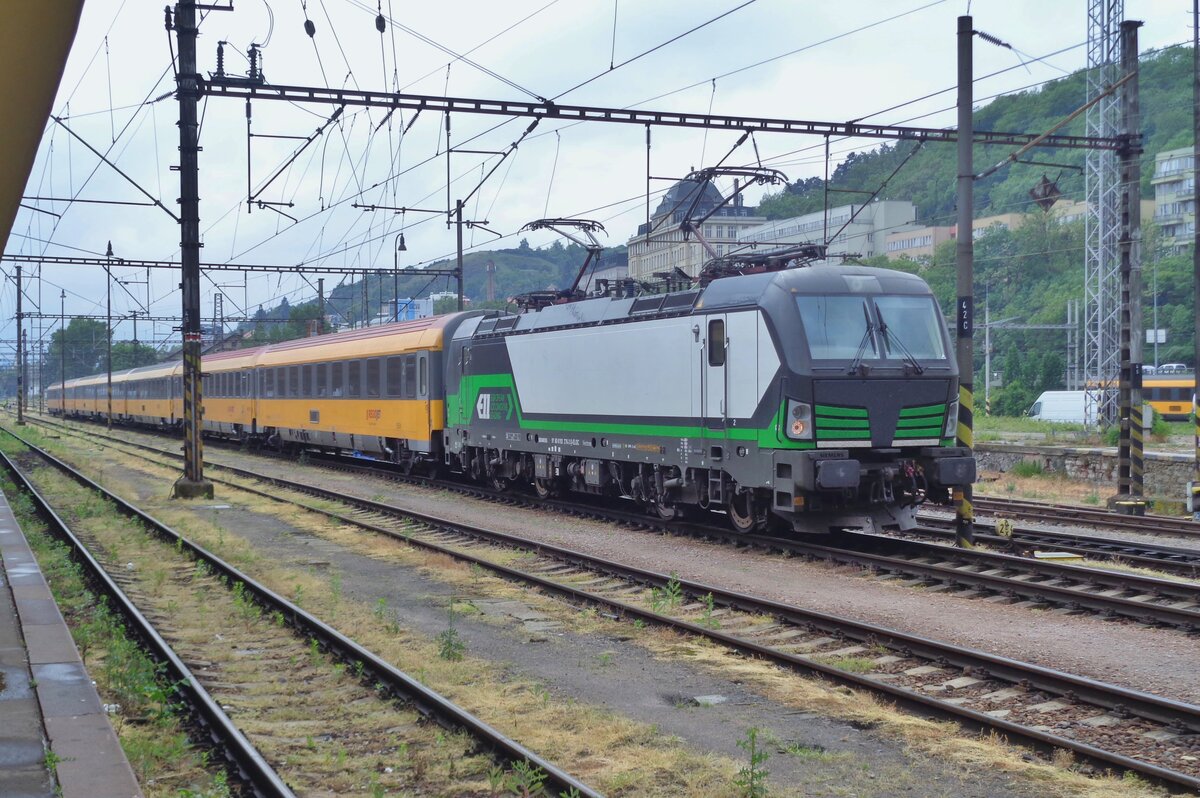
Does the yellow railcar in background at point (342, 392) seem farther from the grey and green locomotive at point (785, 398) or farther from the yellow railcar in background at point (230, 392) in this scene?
the grey and green locomotive at point (785, 398)

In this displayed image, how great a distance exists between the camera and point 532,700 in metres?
8.04

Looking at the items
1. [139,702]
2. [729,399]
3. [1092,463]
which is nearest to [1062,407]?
[1092,463]

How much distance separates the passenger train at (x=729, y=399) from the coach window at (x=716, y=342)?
0.09ft

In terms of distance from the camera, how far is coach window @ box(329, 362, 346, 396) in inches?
1192

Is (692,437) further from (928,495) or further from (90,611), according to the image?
(90,611)

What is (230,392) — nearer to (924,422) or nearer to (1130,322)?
(1130,322)

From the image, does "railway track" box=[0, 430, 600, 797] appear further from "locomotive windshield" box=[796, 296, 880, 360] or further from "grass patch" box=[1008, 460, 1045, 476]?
"grass patch" box=[1008, 460, 1045, 476]

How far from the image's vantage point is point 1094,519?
720 inches

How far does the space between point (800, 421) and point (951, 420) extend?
2.39 m

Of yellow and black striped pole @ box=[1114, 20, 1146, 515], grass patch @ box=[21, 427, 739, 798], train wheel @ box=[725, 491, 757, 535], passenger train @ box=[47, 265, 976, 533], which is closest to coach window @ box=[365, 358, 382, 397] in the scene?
passenger train @ box=[47, 265, 976, 533]

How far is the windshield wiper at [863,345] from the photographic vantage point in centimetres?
1392

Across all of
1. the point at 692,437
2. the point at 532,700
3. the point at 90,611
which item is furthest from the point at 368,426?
the point at 532,700

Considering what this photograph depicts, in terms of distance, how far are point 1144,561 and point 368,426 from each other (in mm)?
19537

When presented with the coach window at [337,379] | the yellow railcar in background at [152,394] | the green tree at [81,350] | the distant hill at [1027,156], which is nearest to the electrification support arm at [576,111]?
the coach window at [337,379]
